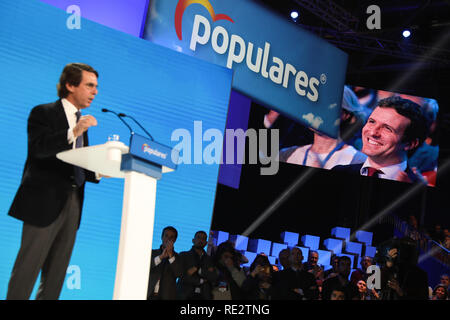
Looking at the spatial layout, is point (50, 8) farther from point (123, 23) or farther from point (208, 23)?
point (208, 23)

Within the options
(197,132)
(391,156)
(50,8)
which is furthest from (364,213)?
(50,8)

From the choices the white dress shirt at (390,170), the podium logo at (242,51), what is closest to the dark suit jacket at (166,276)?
the podium logo at (242,51)

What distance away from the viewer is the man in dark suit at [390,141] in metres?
11.0

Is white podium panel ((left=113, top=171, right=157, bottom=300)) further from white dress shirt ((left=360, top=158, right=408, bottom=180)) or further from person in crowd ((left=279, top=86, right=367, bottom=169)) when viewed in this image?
white dress shirt ((left=360, top=158, right=408, bottom=180))

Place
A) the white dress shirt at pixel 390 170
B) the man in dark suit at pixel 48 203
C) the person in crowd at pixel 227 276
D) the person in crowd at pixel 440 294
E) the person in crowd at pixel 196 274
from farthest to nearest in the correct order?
the white dress shirt at pixel 390 170 < the person in crowd at pixel 440 294 < the person in crowd at pixel 227 276 < the person in crowd at pixel 196 274 < the man in dark suit at pixel 48 203

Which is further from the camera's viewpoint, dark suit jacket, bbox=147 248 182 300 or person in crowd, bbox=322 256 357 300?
person in crowd, bbox=322 256 357 300

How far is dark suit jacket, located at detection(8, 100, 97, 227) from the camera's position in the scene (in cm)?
319

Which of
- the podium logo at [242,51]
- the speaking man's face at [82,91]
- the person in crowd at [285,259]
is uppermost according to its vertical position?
the podium logo at [242,51]

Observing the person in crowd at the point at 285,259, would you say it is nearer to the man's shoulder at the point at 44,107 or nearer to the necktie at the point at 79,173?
the necktie at the point at 79,173

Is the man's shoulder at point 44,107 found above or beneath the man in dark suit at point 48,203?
above

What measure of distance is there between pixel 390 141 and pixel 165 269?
7.35 metres

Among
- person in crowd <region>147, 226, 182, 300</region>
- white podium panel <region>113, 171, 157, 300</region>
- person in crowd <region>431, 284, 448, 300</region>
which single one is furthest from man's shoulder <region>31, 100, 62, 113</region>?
person in crowd <region>431, 284, 448, 300</region>

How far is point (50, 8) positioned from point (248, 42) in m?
2.71

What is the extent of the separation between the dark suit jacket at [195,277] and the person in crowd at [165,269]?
83 mm
